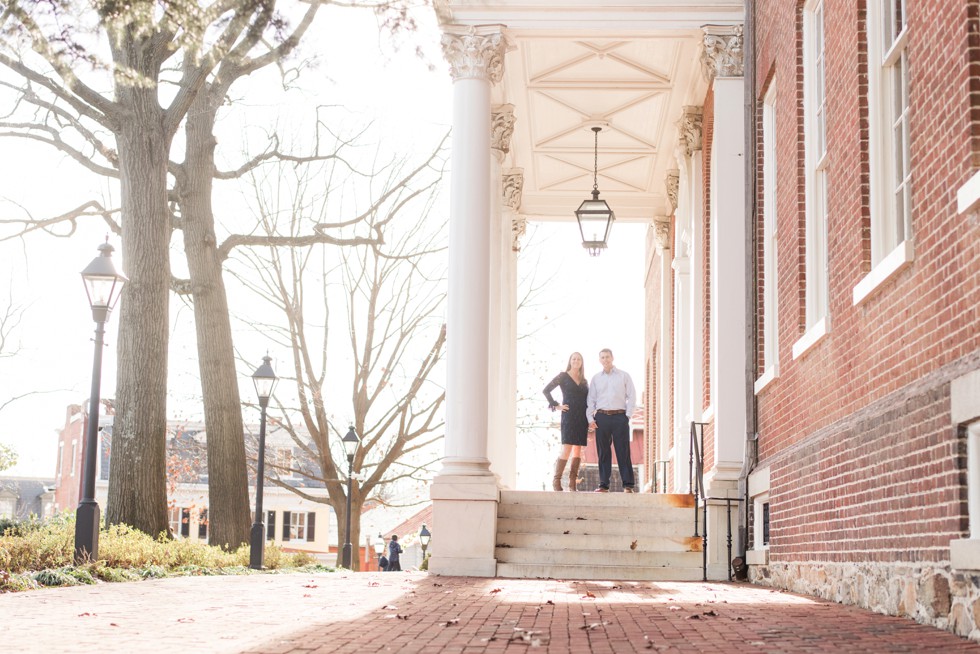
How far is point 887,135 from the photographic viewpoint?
8.46 metres

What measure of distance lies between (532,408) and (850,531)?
27.1m

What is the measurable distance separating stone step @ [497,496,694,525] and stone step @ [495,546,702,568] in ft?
2.77

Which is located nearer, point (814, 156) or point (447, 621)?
point (447, 621)

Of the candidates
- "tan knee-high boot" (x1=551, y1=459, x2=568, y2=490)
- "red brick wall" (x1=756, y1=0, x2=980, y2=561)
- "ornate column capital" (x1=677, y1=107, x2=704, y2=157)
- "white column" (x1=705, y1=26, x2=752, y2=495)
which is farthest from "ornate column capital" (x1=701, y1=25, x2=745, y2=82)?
"tan knee-high boot" (x1=551, y1=459, x2=568, y2=490)

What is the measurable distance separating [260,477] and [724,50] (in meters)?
11.1

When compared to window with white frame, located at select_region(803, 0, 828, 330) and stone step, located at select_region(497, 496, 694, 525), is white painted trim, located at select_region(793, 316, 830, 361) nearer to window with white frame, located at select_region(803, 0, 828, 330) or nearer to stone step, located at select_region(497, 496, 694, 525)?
window with white frame, located at select_region(803, 0, 828, 330)

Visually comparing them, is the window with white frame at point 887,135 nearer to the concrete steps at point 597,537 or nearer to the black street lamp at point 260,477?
the concrete steps at point 597,537

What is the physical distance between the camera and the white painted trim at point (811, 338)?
32.1 feet

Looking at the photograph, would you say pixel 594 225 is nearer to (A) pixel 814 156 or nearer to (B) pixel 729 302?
(B) pixel 729 302

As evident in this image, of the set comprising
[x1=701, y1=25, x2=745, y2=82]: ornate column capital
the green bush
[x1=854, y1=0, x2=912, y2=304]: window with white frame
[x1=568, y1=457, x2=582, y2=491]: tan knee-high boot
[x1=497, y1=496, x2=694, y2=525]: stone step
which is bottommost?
the green bush

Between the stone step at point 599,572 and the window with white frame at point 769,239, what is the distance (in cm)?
Result: 222

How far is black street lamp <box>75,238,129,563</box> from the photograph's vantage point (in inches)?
485

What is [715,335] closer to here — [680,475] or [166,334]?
[680,475]

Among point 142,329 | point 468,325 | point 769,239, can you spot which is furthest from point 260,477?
point 769,239
